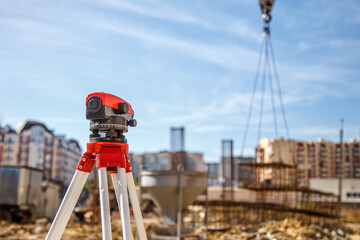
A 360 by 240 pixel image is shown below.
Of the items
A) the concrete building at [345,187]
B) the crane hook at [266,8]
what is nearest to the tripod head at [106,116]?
the crane hook at [266,8]

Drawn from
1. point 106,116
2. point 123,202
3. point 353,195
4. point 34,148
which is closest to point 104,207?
point 123,202

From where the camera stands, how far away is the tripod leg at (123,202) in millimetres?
2880

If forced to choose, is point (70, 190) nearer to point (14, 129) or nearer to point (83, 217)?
point (83, 217)

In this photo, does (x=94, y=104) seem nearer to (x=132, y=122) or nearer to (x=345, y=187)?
(x=132, y=122)

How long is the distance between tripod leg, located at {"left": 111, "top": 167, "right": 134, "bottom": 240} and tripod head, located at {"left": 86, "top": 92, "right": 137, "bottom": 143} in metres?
0.28

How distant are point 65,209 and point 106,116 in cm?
72

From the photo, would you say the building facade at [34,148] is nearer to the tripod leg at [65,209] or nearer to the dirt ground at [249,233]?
the dirt ground at [249,233]

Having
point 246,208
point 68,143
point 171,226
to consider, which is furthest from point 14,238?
point 68,143

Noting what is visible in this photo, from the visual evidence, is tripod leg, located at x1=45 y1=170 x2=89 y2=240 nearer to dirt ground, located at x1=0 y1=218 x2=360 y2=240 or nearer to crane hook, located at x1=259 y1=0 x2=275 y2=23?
dirt ground, located at x1=0 y1=218 x2=360 y2=240

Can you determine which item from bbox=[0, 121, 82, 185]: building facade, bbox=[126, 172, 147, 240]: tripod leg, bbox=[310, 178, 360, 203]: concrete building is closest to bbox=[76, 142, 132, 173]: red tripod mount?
bbox=[126, 172, 147, 240]: tripod leg

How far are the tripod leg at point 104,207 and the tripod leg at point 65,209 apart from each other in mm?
186

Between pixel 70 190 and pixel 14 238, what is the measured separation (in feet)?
29.5

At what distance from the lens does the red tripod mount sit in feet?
10.3

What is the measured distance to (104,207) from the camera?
9.80 feet
